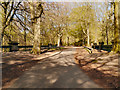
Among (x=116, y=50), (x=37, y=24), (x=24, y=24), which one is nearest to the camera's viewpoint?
(x=116, y=50)

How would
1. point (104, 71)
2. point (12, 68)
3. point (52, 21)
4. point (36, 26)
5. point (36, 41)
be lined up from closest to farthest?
point (104, 71), point (12, 68), point (36, 41), point (36, 26), point (52, 21)

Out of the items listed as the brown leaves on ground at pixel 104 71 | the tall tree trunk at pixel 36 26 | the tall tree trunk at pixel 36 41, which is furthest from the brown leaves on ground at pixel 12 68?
the tall tree trunk at pixel 36 26

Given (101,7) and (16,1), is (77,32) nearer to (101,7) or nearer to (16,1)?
(101,7)

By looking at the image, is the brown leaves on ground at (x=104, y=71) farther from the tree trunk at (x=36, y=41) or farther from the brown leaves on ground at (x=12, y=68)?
the tree trunk at (x=36, y=41)

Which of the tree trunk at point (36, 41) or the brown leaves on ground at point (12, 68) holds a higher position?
the tree trunk at point (36, 41)

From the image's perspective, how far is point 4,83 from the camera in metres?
4.52

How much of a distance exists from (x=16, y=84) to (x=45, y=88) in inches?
50.9

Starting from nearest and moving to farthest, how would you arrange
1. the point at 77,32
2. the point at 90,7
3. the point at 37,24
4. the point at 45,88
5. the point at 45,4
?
the point at 45,88 < the point at 37,24 < the point at 45,4 < the point at 90,7 < the point at 77,32

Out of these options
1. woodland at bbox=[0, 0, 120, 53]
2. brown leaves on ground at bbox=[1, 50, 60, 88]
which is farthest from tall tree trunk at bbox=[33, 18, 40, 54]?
brown leaves on ground at bbox=[1, 50, 60, 88]

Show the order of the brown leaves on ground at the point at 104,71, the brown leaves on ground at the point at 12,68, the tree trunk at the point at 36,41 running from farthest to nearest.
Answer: the tree trunk at the point at 36,41
the brown leaves on ground at the point at 12,68
the brown leaves on ground at the point at 104,71

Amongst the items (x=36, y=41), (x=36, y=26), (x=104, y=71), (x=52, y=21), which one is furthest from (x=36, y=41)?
(x=104, y=71)

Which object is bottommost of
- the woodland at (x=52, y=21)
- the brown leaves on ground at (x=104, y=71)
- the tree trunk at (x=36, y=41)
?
the brown leaves on ground at (x=104, y=71)

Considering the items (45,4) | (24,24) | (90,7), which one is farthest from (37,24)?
(90,7)

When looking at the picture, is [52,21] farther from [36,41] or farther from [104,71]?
[104,71]
